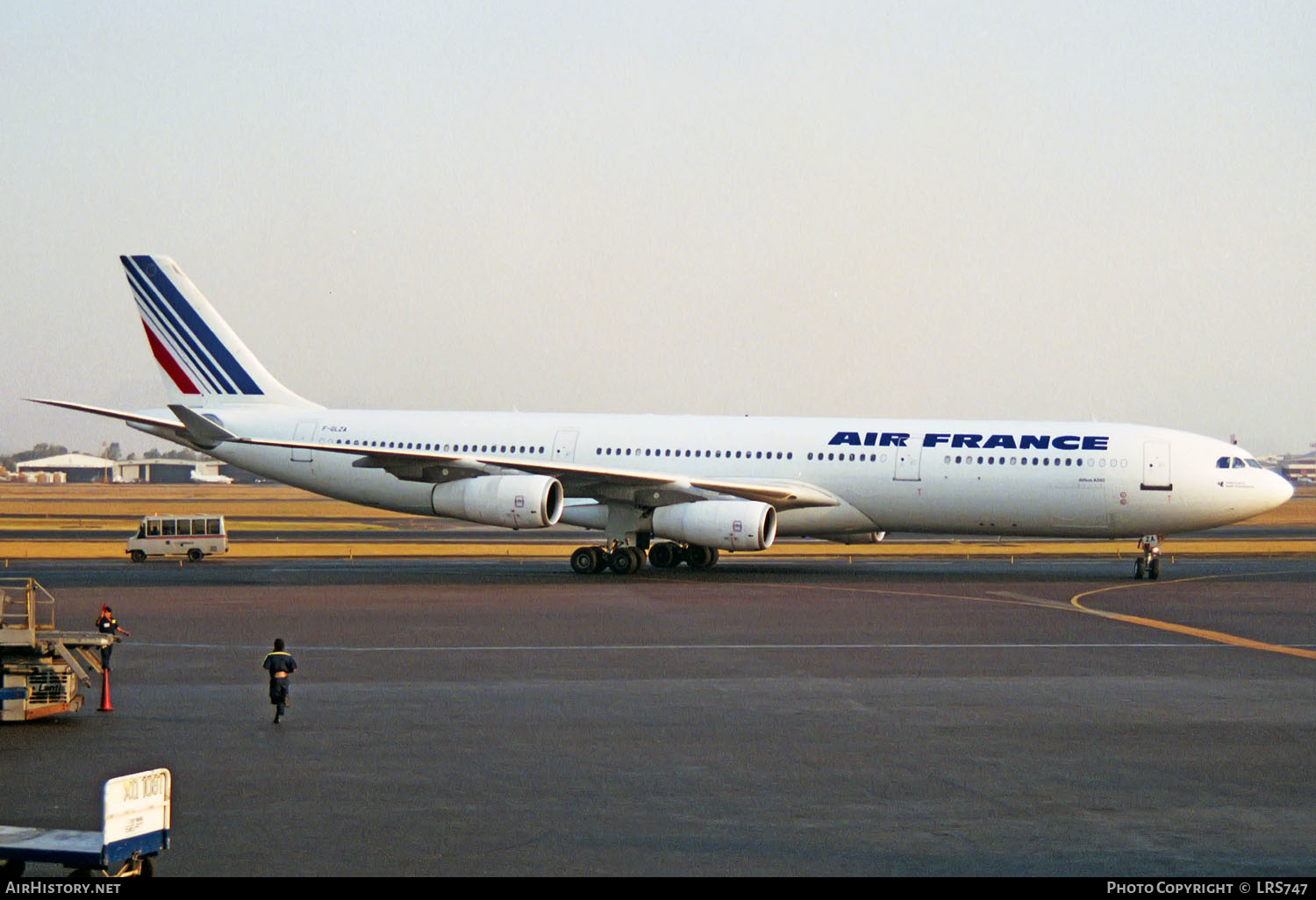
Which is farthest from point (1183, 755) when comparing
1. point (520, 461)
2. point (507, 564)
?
point (507, 564)

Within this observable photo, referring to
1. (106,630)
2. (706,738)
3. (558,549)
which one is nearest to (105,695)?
(106,630)

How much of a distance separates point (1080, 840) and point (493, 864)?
4.95 m

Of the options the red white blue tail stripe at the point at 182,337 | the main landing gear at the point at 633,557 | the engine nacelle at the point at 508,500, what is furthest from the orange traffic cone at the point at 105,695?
the red white blue tail stripe at the point at 182,337

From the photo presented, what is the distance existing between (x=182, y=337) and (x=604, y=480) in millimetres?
17091

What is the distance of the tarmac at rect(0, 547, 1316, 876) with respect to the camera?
39.4 feet

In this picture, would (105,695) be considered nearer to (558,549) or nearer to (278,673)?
(278,673)

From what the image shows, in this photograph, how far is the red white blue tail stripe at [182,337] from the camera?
159 ft

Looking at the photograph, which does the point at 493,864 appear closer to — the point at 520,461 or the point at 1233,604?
the point at 1233,604

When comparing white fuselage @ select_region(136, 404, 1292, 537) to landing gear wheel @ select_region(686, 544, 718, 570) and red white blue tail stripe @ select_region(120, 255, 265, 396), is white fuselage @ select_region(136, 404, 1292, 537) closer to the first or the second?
landing gear wheel @ select_region(686, 544, 718, 570)

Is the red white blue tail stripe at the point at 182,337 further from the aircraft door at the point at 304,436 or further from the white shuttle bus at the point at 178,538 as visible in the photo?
the white shuttle bus at the point at 178,538

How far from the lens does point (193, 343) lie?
48594mm

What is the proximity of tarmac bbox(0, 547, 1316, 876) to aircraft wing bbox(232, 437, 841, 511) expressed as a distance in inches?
292

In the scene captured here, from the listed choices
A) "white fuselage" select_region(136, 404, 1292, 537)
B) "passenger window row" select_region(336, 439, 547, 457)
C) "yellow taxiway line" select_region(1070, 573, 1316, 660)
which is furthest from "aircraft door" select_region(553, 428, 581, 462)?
"yellow taxiway line" select_region(1070, 573, 1316, 660)
